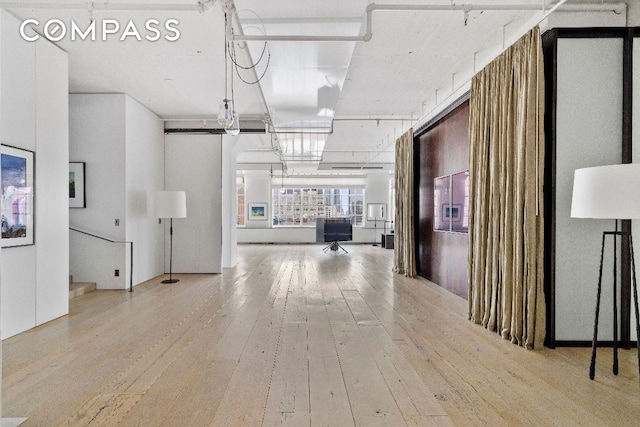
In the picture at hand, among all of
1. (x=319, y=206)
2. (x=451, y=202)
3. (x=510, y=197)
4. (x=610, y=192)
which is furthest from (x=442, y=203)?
(x=319, y=206)

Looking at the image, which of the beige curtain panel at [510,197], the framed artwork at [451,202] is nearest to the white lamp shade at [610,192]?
the beige curtain panel at [510,197]

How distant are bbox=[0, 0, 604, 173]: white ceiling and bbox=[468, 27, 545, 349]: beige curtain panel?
1.84 ft

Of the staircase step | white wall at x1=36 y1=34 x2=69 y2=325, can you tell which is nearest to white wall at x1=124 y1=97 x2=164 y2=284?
the staircase step

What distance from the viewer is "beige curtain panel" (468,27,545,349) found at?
11.5 ft

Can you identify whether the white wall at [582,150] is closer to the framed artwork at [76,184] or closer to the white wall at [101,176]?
the white wall at [101,176]

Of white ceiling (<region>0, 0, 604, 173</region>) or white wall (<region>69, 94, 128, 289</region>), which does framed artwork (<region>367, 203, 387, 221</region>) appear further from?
white wall (<region>69, 94, 128, 289</region>)

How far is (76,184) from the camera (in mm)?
6188

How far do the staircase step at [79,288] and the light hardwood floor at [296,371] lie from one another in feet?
2.16

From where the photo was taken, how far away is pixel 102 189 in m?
6.25

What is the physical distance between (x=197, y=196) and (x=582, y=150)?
6.43 metres

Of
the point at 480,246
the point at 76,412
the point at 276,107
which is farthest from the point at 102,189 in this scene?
the point at 480,246

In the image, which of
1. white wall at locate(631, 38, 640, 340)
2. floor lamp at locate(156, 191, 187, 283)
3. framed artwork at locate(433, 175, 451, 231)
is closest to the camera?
white wall at locate(631, 38, 640, 340)

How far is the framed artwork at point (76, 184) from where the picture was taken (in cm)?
617

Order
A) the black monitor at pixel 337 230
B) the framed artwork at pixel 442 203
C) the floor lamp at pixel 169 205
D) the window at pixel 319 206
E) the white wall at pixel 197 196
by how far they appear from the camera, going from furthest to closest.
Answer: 1. the window at pixel 319 206
2. the black monitor at pixel 337 230
3. the white wall at pixel 197 196
4. the floor lamp at pixel 169 205
5. the framed artwork at pixel 442 203
